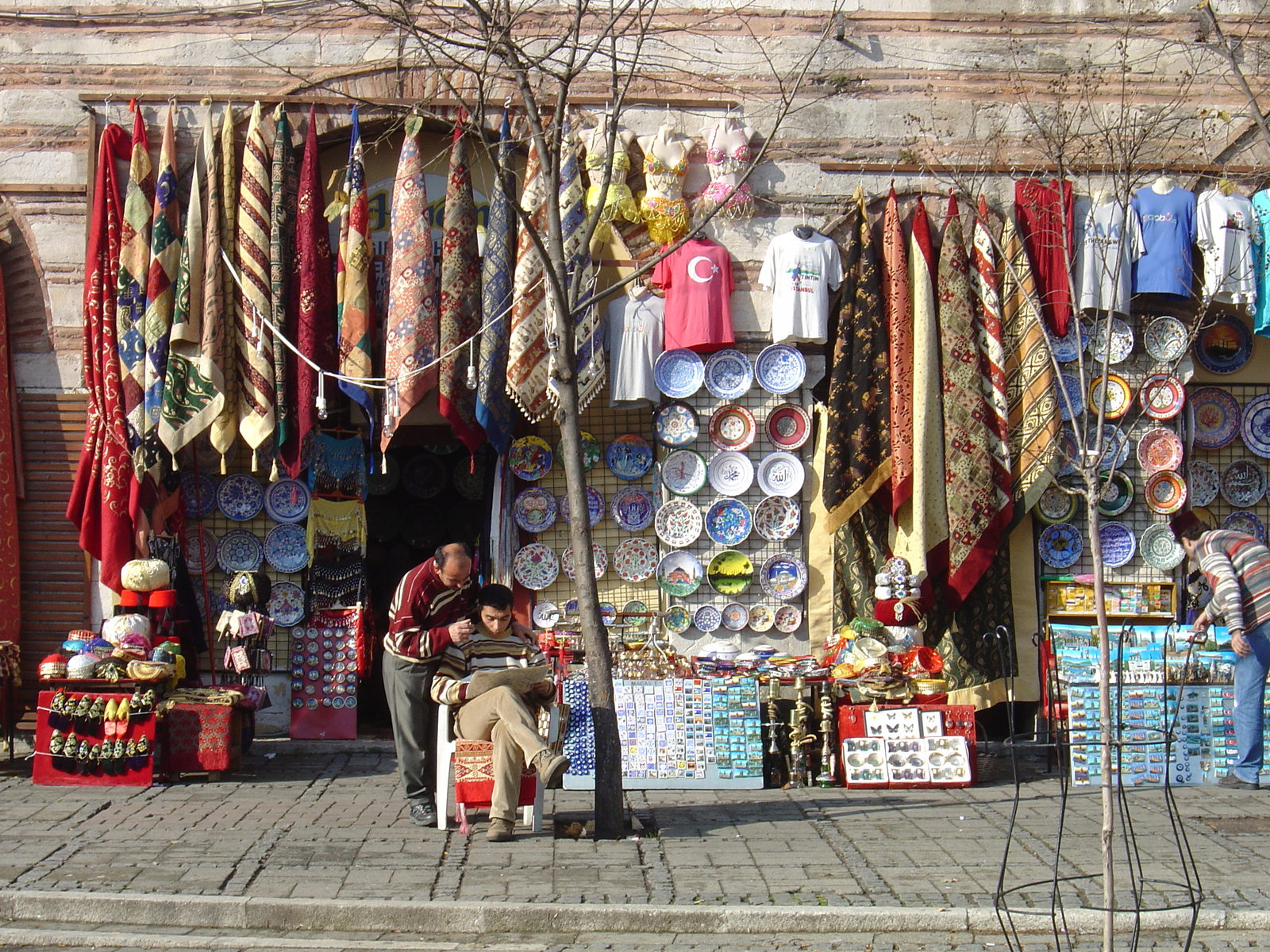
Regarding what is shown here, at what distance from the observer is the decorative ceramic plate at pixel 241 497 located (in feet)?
28.6

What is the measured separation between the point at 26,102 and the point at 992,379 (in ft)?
23.1

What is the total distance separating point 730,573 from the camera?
862cm

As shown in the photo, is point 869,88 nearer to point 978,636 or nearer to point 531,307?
point 531,307

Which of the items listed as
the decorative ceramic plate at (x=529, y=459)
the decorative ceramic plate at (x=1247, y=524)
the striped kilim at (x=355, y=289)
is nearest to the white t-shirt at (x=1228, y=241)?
the decorative ceramic plate at (x=1247, y=524)

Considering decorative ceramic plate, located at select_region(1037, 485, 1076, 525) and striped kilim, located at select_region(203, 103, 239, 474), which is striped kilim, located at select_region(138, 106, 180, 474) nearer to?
striped kilim, located at select_region(203, 103, 239, 474)

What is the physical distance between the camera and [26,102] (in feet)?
28.3

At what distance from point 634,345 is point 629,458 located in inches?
32.7

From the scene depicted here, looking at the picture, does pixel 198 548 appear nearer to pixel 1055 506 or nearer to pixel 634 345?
pixel 634 345

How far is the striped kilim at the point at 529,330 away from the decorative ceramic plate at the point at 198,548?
7.90 ft

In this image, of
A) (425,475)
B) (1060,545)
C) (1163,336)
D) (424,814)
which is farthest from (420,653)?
(1163,336)

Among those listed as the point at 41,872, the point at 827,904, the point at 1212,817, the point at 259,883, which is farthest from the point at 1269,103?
the point at 41,872

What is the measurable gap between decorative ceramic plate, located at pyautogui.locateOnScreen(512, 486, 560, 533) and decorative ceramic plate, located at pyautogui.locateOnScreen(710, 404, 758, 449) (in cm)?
126

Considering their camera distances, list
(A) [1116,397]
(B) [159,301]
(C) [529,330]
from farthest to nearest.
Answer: (A) [1116,397] → (C) [529,330] → (B) [159,301]

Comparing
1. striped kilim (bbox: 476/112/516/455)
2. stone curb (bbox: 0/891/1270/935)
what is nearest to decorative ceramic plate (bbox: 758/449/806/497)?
striped kilim (bbox: 476/112/516/455)
